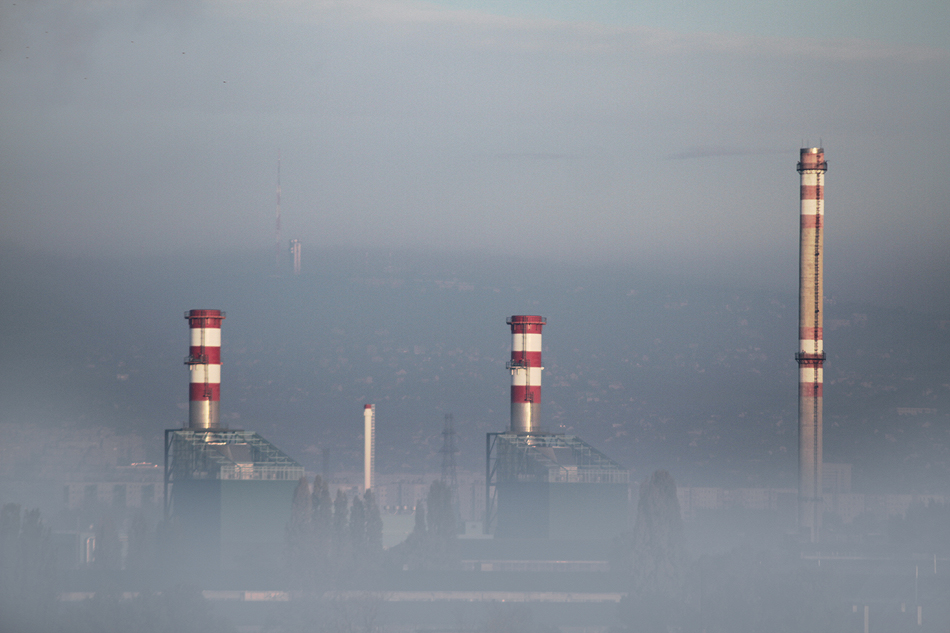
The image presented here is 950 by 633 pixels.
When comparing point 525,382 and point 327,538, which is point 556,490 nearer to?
point 525,382

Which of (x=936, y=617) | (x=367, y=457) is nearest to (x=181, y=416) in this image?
(x=367, y=457)

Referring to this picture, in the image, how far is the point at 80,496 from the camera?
112688mm

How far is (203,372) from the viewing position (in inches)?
2758

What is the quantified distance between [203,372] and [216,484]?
20.7 feet

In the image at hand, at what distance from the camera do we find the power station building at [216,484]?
213 feet

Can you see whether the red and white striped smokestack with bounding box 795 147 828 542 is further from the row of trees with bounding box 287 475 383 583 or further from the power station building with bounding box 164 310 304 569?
the power station building with bounding box 164 310 304 569

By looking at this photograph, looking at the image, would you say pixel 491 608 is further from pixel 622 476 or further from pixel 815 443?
pixel 815 443

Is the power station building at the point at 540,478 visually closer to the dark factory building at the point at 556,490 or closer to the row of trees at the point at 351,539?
the dark factory building at the point at 556,490

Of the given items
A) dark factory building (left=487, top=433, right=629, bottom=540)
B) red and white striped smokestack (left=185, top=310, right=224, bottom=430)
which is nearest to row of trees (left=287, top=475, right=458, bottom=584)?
dark factory building (left=487, top=433, right=629, bottom=540)

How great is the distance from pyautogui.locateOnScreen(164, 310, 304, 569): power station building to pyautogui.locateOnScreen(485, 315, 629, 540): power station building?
10.0 meters

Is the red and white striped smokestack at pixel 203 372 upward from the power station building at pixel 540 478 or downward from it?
upward

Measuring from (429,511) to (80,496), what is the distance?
161 feet

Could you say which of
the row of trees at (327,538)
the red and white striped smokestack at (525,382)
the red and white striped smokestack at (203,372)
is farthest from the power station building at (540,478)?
the red and white striped smokestack at (203,372)

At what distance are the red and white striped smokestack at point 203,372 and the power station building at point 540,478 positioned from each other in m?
12.7
